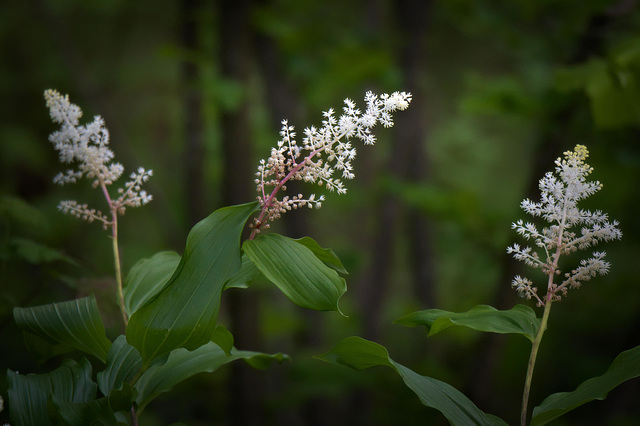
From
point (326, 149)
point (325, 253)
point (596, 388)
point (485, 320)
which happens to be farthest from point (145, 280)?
point (596, 388)

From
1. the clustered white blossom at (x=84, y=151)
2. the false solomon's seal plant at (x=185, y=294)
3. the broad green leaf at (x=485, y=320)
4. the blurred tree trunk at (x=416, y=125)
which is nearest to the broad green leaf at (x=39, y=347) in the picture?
the false solomon's seal plant at (x=185, y=294)

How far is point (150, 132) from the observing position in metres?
9.80

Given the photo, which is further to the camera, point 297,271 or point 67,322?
point 67,322

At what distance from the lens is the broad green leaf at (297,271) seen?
1.12m

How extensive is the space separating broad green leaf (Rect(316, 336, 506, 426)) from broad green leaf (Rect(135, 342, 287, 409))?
0.75ft

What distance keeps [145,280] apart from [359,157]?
301 inches

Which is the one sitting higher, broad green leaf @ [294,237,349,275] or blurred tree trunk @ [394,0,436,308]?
blurred tree trunk @ [394,0,436,308]

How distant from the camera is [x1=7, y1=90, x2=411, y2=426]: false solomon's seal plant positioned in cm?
114

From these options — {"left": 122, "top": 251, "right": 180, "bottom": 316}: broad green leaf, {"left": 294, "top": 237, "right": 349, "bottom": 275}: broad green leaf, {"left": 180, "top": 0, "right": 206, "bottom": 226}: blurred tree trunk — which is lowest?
{"left": 122, "top": 251, "right": 180, "bottom": 316}: broad green leaf

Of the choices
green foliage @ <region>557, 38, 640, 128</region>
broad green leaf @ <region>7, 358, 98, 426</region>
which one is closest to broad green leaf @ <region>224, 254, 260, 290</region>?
broad green leaf @ <region>7, 358, 98, 426</region>

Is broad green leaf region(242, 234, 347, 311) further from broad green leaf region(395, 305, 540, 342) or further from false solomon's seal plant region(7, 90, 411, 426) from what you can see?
broad green leaf region(395, 305, 540, 342)

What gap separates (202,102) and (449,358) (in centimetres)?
539

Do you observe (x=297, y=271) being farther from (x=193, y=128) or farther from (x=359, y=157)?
(x=359, y=157)

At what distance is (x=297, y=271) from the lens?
3.81 feet
